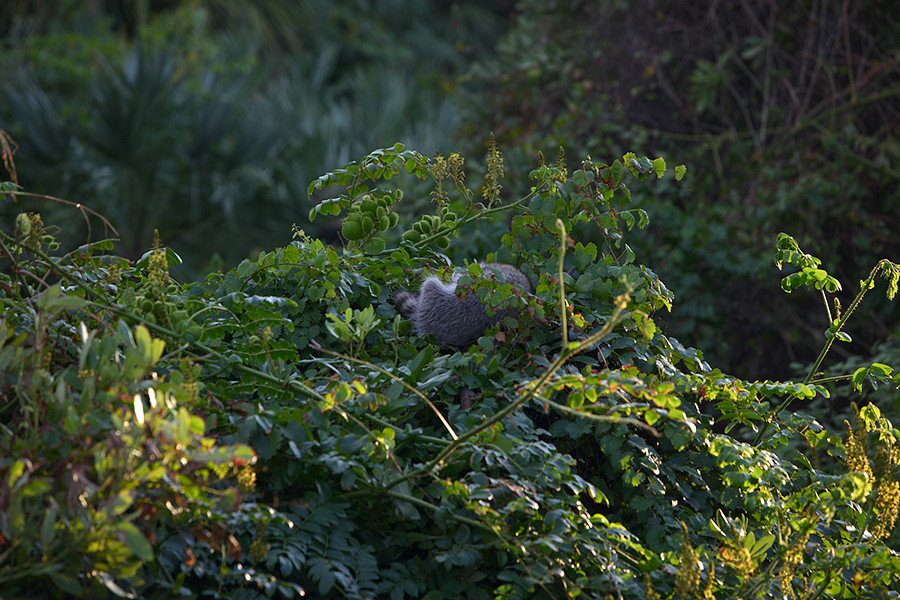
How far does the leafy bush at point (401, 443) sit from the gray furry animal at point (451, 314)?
11cm

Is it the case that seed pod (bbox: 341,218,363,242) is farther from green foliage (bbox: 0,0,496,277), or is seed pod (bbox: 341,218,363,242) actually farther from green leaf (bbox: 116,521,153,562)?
green foliage (bbox: 0,0,496,277)

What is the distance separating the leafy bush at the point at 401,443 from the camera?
1451mm

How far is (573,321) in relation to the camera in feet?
6.91

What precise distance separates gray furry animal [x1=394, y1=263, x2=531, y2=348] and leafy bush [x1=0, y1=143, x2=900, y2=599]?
0.11m

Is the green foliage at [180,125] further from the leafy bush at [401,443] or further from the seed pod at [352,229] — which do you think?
the leafy bush at [401,443]

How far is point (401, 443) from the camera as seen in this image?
1.86 meters

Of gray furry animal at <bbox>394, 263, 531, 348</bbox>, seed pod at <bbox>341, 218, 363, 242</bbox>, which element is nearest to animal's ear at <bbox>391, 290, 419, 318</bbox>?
gray furry animal at <bbox>394, 263, 531, 348</bbox>

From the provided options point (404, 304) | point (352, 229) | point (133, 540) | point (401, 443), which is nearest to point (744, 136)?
point (404, 304)

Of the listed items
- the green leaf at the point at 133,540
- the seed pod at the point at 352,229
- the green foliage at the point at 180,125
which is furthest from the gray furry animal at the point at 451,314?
the green foliage at the point at 180,125

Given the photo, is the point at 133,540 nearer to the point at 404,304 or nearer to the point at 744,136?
the point at 404,304

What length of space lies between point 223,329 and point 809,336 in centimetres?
406

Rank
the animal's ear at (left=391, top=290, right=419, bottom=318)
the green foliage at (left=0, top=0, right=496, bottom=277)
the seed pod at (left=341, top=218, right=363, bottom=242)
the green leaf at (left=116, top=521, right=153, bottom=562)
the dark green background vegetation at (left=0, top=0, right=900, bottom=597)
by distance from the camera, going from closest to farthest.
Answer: the green leaf at (left=116, top=521, right=153, bottom=562)
the dark green background vegetation at (left=0, top=0, right=900, bottom=597)
the seed pod at (left=341, top=218, right=363, bottom=242)
the animal's ear at (left=391, top=290, right=419, bottom=318)
the green foliage at (left=0, top=0, right=496, bottom=277)

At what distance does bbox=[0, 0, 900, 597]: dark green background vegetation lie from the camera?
1578mm

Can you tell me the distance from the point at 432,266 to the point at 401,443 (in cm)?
97
